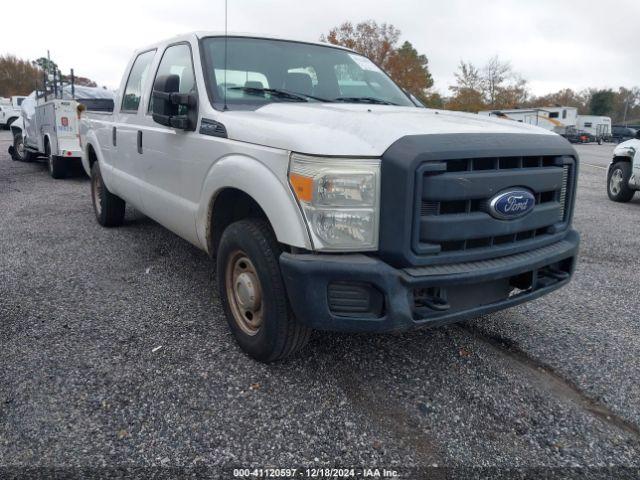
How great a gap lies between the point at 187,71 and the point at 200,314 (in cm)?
177

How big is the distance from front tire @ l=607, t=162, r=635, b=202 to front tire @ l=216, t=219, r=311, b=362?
894cm

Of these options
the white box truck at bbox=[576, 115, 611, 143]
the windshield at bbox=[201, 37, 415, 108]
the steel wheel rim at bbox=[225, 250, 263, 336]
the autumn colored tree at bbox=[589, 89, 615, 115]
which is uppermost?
the autumn colored tree at bbox=[589, 89, 615, 115]

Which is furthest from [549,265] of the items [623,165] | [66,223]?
[623,165]

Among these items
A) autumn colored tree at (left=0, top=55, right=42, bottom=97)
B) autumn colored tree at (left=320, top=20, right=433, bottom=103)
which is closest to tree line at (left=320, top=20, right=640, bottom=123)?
autumn colored tree at (left=320, top=20, right=433, bottom=103)

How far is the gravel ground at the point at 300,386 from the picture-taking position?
95.7 inches

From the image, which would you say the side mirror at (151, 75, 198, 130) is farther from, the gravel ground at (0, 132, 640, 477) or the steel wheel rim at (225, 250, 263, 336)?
the gravel ground at (0, 132, 640, 477)

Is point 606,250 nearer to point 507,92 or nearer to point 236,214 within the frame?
point 236,214

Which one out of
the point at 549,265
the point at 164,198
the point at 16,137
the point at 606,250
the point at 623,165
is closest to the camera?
the point at 549,265

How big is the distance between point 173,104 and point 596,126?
2186 inches

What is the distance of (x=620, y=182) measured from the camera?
9.93 m

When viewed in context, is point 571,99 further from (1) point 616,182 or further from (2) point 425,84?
(1) point 616,182

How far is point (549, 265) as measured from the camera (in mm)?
3068

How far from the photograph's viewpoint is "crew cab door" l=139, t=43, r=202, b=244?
12.0 feet

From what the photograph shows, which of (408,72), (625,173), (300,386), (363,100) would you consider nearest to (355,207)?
(300,386)
